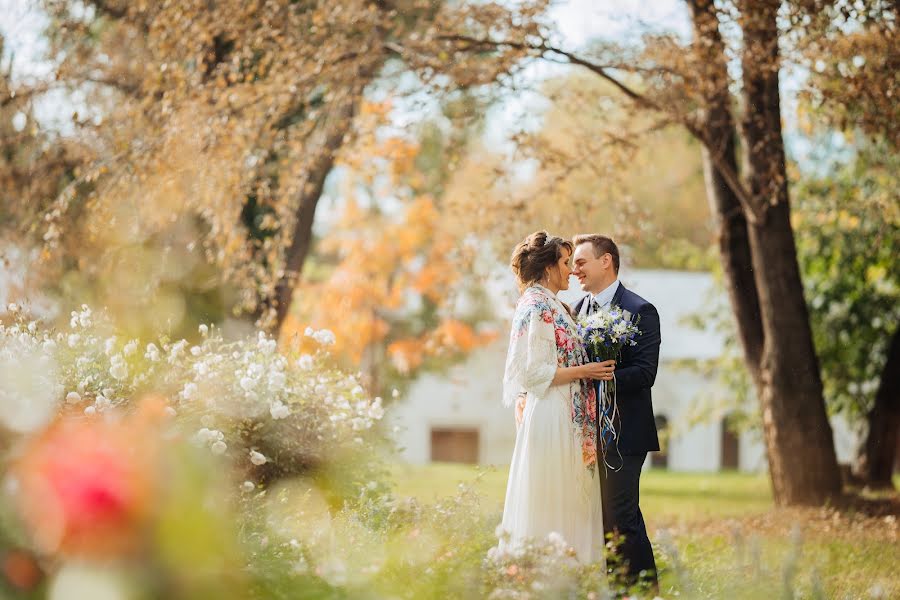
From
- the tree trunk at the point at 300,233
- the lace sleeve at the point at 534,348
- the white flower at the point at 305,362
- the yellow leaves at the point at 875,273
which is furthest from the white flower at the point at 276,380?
the yellow leaves at the point at 875,273

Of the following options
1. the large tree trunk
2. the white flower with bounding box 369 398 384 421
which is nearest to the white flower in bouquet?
the white flower with bounding box 369 398 384 421

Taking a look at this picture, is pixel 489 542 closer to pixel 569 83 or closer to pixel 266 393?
pixel 266 393

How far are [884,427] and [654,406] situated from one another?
2040cm

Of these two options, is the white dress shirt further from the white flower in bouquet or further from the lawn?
the white flower in bouquet

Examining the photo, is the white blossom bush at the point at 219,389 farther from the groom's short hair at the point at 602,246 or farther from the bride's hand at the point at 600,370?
the groom's short hair at the point at 602,246

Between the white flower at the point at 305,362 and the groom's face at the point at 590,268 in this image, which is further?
the white flower at the point at 305,362

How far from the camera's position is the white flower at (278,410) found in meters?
7.39

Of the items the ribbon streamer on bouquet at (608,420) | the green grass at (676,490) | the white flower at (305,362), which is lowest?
the green grass at (676,490)

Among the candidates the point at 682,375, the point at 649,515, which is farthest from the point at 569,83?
the point at 682,375

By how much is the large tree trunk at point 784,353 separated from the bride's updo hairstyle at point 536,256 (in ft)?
19.1

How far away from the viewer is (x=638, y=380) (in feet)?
19.6

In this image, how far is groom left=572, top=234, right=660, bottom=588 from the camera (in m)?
5.98

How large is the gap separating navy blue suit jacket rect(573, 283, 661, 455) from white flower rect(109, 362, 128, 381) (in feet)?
10.6

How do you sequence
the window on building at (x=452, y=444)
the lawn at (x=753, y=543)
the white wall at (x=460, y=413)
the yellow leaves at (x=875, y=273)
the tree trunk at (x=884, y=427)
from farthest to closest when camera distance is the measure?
the window on building at (x=452, y=444), the white wall at (x=460, y=413), the yellow leaves at (x=875, y=273), the tree trunk at (x=884, y=427), the lawn at (x=753, y=543)
